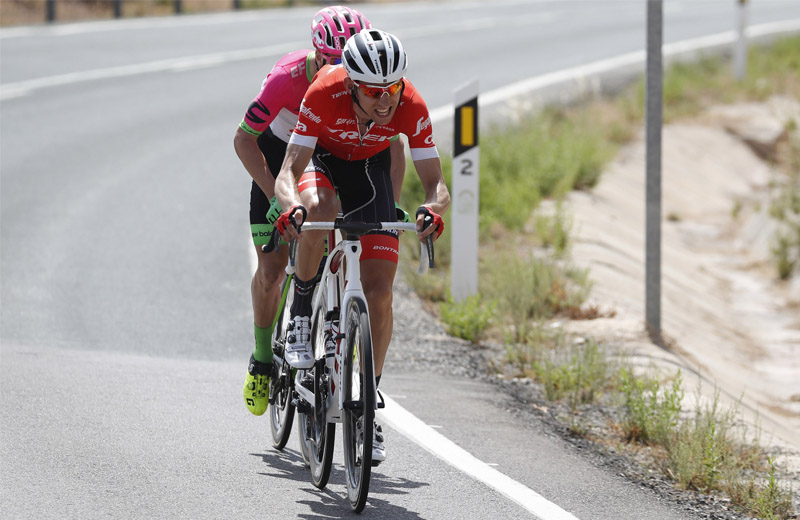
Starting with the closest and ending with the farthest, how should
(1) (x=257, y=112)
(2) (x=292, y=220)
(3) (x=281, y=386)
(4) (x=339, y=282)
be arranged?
1. (2) (x=292, y=220)
2. (4) (x=339, y=282)
3. (1) (x=257, y=112)
4. (3) (x=281, y=386)

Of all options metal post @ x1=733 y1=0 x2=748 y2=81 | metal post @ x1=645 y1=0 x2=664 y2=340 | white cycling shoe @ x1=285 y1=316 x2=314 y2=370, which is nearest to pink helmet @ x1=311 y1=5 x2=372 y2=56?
white cycling shoe @ x1=285 y1=316 x2=314 y2=370

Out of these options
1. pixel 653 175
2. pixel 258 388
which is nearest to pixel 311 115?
pixel 258 388

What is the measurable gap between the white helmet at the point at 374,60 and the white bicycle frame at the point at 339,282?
62cm

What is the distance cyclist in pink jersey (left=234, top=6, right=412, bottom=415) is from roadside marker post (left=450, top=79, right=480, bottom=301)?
2643mm

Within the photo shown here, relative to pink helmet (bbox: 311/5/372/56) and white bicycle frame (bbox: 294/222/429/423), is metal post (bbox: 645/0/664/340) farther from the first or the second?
white bicycle frame (bbox: 294/222/429/423)

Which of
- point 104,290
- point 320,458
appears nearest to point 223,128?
point 104,290

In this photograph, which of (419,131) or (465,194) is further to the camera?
(465,194)

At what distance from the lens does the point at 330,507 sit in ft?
15.6

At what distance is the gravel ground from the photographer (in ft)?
17.2

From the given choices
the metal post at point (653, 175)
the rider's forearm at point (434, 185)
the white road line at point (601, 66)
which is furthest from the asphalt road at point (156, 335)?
the metal post at point (653, 175)

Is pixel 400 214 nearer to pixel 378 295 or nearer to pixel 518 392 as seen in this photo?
pixel 378 295

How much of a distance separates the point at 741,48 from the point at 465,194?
41.2 ft

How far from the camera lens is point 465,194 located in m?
8.29

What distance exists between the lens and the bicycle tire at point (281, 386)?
550 cm
